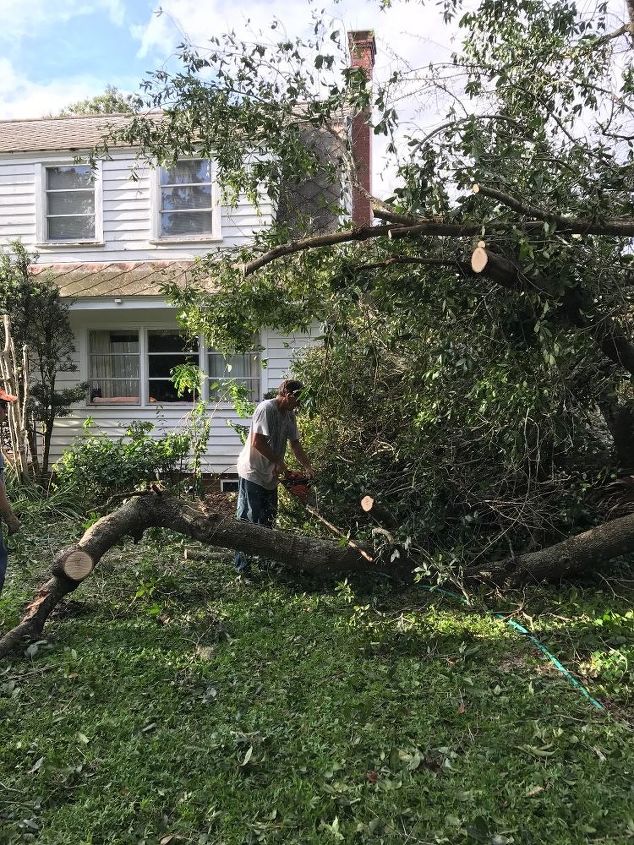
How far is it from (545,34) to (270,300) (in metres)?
3.37

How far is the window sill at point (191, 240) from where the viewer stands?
10953 millimetres

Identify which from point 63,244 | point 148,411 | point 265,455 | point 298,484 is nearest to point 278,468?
point 265,455

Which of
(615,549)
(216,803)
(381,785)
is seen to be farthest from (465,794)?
(615,549)

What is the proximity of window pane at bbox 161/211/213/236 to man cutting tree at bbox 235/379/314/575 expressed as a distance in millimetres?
6468

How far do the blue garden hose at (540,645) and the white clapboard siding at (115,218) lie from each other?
304 inches

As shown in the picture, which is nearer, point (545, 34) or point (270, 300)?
point (545, 34)

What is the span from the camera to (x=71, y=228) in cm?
1150

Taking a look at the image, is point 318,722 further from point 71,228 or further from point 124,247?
point 71,228

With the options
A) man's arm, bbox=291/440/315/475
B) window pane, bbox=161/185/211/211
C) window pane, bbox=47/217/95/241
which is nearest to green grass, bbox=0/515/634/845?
man's arm, bbox=291/440/315/475

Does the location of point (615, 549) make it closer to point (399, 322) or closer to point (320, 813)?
point (399, 322)

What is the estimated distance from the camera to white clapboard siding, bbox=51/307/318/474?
10.7 meters

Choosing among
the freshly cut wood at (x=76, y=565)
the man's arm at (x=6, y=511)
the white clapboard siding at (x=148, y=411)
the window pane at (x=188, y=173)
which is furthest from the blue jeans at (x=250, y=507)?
the window pane at (x=188, y=173)

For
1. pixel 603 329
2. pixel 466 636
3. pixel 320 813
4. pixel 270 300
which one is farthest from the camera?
pixel 270 300

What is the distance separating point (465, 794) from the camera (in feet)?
8.79
